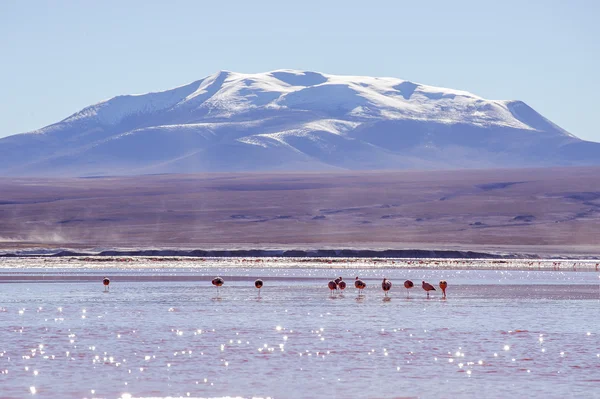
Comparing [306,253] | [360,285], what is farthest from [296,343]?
[306,253]

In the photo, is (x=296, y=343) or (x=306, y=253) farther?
(x=306, y=253)

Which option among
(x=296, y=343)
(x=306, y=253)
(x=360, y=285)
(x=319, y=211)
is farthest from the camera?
(x=319, y=211)

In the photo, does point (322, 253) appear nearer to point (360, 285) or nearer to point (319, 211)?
point (360, 285)

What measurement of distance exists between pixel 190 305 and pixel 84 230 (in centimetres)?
8613

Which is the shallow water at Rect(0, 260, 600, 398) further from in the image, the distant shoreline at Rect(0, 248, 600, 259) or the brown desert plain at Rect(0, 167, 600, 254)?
the brown desert plain at Rect(0, 167, 600, 254)

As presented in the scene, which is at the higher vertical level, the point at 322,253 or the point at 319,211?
the point at 319,211

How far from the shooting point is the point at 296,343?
2102cm

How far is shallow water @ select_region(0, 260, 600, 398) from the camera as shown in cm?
1620

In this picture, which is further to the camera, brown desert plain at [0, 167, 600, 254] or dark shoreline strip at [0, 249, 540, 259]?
brown desert plain at [0, 167, 600, 254]

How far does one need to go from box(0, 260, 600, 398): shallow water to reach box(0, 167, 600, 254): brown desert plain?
51138mm

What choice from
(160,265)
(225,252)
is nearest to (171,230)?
(225,252)

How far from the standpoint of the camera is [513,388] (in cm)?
1608

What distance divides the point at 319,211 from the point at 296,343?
10714cm

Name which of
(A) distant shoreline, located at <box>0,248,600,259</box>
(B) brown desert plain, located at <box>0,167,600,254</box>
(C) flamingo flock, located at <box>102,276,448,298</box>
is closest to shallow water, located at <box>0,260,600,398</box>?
(C) flamingo flock, located at <box>102,276,448,298</box>
